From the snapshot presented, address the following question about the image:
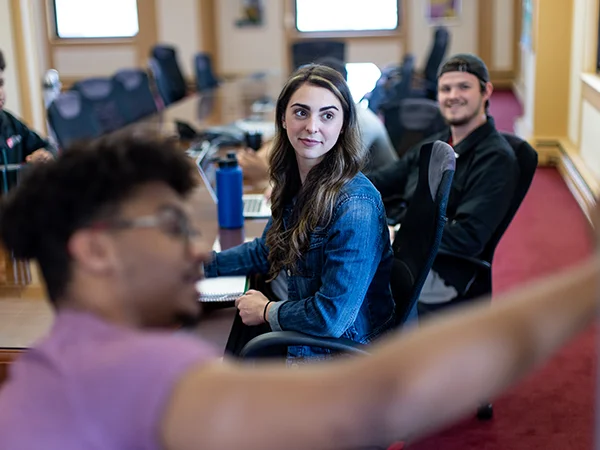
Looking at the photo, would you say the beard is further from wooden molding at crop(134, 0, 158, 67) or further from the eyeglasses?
wooden molding at crop(134, 0, 158, 67)

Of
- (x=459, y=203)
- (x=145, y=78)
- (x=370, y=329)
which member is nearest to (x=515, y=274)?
(x=459, y=203)

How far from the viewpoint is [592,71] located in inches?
236

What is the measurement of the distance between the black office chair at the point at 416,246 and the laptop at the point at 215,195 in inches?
26.5

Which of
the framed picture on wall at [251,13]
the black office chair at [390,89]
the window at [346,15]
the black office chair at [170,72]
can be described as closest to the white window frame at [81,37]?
the framed picture on wall at [251,13]

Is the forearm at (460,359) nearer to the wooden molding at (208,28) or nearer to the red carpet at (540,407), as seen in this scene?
the red carpet at (540,407)

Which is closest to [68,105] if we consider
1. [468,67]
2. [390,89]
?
[390,89]

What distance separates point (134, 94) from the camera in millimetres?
6227

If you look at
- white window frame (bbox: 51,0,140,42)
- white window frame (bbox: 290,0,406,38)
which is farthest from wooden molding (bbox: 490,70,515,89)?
white window frame (bbox: 51,0,140,42)

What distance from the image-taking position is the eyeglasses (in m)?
0.91

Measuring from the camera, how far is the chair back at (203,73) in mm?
7672

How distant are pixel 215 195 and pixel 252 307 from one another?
48.4 inches

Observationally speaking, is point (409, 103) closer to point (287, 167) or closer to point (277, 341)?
point (287, 167)

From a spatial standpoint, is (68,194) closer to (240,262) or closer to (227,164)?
(240,262)

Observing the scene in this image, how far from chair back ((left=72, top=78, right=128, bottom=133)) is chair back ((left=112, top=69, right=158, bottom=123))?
0.08 m
